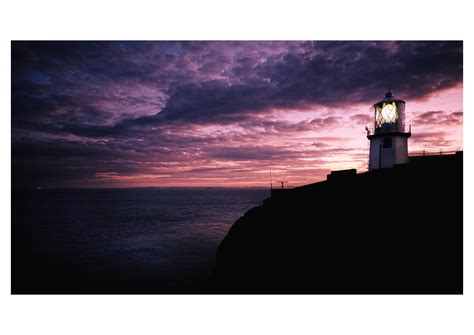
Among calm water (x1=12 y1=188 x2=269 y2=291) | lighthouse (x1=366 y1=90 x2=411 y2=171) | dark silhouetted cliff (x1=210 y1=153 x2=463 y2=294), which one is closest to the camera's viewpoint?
dark silhouetted cliff (x1=210 y1=153 x2=463 y2=294)

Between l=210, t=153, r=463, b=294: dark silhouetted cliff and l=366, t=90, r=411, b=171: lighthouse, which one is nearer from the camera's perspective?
l=210, t=153, r=463, b=294: dark silhouetted cliff

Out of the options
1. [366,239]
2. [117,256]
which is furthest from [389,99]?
[117,256]

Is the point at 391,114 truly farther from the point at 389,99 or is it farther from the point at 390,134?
the point at 390,134

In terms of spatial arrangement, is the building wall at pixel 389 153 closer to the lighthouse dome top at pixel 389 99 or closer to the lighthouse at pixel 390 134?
the lighthouse at pixel 390 134

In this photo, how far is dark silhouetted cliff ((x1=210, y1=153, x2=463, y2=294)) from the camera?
14.9 ft

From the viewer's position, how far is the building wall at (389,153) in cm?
1018

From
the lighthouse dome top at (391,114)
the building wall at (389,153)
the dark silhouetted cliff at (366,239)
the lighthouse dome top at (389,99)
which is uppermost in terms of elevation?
the lighthouse dome top at (389,99)

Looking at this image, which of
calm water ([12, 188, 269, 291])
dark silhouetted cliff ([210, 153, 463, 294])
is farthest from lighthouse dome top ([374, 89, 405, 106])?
calm water ([12, 188, 269, 291])

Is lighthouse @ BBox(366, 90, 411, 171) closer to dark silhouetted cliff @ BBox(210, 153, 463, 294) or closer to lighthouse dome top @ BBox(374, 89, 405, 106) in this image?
lighthouse dome top @ BBox(374, 89, 405, 106)

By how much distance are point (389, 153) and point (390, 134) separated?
85cm

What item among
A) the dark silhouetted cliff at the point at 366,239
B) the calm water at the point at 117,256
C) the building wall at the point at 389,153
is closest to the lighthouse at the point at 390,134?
the building wall at the point at 389,153
